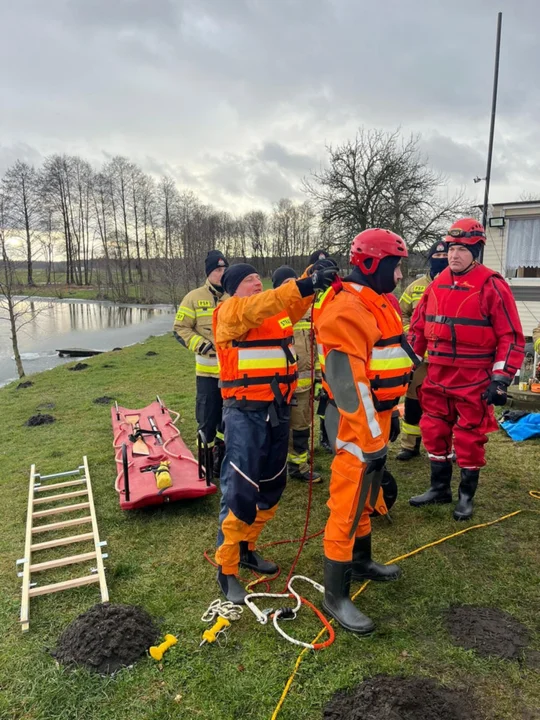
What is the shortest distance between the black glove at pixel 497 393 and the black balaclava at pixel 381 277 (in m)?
1.48

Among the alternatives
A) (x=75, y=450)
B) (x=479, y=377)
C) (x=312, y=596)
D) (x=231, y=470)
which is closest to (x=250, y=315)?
(x=231, y=470)

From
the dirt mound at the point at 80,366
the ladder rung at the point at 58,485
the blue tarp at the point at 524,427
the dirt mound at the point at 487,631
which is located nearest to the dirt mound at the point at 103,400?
the ladder rung at the point at 58,485

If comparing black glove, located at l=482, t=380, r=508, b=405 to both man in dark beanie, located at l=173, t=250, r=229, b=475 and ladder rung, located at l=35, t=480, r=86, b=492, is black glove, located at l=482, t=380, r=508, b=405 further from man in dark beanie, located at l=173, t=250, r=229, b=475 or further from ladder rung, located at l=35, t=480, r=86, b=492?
ladder rung, located at l=35, t=480, r=86, b=492

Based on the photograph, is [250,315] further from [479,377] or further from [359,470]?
[479,377]

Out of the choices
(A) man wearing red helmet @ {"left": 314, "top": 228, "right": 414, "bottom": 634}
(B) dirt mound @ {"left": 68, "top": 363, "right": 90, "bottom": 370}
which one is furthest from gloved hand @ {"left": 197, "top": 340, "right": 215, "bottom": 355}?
(B) dirt mound @ {"left": 68, "top": 363, "right": 90, "bottom": 370}

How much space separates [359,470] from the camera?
2732 mm

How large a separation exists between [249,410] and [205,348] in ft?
6.54

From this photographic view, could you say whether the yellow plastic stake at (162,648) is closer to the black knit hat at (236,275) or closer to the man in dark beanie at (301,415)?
the black knit hat at (236,275)

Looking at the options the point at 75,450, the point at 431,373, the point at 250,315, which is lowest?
the point at 75,450

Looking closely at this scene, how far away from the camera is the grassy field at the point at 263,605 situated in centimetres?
241

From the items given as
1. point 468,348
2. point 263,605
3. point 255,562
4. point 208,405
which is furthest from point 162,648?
point 468,348

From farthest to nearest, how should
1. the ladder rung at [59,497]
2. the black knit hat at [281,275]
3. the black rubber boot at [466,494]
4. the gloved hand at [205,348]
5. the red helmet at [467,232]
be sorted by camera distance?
the gloved hand at [205,348] → the black knit hat at [281,275] → the ladder rung at [59,497] → the black rubber boot at [466,494] → the red helmet at [467,232]

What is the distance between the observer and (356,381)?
2.64 m

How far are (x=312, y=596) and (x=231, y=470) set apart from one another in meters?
1.06
